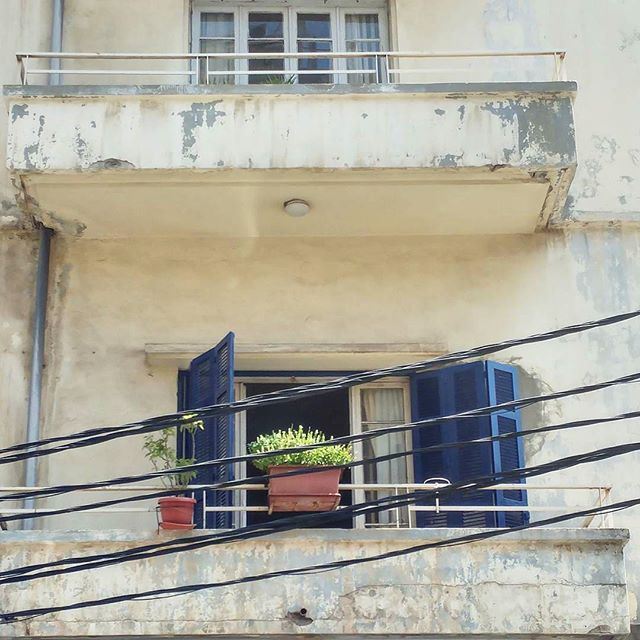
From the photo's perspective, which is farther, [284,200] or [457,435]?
[284,200]

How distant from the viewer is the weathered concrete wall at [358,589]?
9914 mm

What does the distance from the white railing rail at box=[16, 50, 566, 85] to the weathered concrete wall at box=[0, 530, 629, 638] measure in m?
4.37

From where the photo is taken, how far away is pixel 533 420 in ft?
39.6

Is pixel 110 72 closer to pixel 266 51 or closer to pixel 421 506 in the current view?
pixel 266 51

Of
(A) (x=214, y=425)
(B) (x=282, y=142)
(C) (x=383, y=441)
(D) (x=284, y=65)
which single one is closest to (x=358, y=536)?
(A) (x=214, y=425)

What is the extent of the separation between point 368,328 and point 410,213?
45.6 inches

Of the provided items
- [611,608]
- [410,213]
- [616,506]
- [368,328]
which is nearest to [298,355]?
[368,328]

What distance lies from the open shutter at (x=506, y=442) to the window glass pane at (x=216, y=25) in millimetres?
4460

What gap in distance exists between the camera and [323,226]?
1252cm

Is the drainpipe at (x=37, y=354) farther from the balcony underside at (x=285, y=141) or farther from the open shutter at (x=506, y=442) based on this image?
the open shutter at (x=506, y=442)

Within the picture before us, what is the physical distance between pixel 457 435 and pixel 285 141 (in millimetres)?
3041

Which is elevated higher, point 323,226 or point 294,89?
point 294,89

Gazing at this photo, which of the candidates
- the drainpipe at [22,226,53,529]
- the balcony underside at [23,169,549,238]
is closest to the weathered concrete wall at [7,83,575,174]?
the balcony underside at [23,169,549,238]

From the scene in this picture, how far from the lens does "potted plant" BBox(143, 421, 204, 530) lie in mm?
10156
